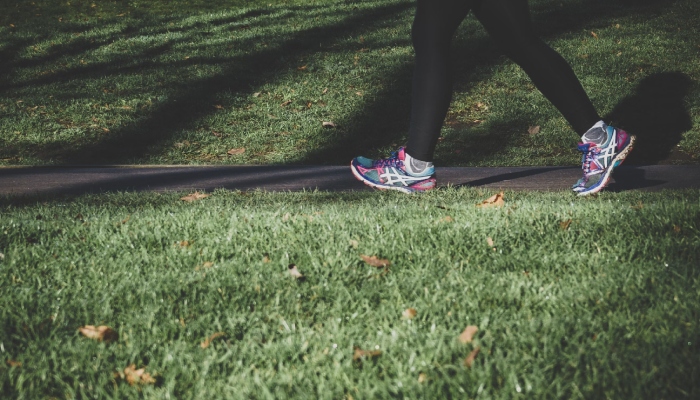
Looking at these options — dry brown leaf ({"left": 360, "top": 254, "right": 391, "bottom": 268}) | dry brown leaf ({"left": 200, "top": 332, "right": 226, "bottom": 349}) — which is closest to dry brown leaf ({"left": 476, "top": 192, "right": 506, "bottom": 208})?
dry brown leaf ({"left": 360, "top": 254, "right": 391, "bottom": 268})

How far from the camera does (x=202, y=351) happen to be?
1944 millimetres

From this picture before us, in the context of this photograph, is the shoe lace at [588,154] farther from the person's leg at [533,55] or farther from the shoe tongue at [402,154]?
the shoe tongue at [402,154]

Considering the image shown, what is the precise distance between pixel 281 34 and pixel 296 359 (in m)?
10.1

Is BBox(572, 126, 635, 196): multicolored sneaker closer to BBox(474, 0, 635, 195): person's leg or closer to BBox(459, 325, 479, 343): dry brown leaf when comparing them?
BBox(474, 0, 635, 195): person's leg

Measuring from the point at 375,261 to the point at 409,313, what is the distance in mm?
465

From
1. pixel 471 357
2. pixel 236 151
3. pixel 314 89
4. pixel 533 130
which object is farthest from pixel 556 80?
pixel 314 89

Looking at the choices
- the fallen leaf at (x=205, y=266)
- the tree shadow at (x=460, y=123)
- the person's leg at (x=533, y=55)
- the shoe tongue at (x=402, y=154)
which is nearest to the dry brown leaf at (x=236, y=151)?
the tree shadow at (x=460, y=123)

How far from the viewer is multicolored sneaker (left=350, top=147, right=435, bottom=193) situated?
3.86 meters

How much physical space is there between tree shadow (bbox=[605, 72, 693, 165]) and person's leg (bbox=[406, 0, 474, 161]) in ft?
10.5

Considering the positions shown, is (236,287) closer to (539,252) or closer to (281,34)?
(539,252)

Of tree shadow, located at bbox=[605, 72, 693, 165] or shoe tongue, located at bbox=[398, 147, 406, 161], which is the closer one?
shoe tongue, located at bbox=[398, 147, 406, 161]

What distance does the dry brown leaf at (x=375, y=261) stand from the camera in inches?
99.8

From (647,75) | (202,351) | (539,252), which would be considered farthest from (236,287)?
(647,75)

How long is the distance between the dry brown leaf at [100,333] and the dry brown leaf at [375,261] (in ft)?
2.99
